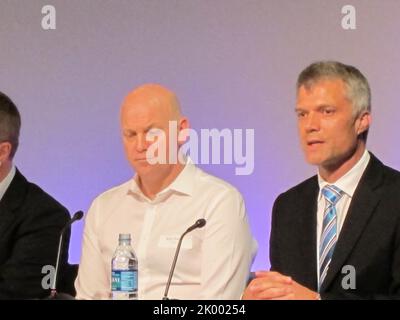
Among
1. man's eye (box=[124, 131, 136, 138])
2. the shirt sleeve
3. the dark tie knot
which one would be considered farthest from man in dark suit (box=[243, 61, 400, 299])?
man's eye (box=[124, 131, 136, 138])

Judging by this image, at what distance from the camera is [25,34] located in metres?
4.66

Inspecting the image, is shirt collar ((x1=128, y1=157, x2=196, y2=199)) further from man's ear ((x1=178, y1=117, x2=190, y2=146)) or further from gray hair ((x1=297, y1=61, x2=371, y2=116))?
gray hair ((x1=297, y1=61, x2=371, y2=116))

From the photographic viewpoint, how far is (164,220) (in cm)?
427

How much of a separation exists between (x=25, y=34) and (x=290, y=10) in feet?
4.36

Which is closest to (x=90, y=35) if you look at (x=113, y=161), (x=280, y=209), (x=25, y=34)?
(x=25, y=34)

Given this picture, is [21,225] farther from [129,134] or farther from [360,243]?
[360,243]

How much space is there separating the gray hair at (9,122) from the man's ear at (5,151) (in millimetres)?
15

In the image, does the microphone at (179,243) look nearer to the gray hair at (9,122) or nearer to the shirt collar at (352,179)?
the shirt collar at (352,179)

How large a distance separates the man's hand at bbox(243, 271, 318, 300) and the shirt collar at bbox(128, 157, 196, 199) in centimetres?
64

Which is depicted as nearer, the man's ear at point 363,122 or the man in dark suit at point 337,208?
the man in dark suit at point 337,208

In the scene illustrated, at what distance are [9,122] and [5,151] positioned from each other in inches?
5.7

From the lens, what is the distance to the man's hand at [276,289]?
3.76 meters

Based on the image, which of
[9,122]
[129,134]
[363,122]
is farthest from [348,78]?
[9,122]

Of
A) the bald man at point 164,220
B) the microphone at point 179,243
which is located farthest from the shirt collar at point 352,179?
the microphone at point 179,243
